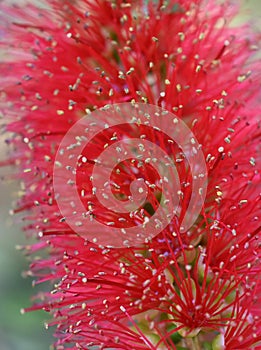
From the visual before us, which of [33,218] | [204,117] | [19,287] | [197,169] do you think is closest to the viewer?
[197,169]

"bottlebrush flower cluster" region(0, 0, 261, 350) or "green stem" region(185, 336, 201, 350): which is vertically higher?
"bottlebrush flower cluster" region(0, 0, 261, 350)

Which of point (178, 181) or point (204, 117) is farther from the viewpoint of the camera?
point (204, 117)

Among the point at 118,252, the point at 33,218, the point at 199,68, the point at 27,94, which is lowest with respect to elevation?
the point at 118,252

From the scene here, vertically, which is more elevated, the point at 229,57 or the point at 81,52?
the point at 81,52

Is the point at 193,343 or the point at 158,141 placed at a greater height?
the point at 158,141

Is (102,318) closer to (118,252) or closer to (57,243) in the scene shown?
(118,252)

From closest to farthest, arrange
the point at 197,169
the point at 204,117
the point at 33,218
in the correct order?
the point at 197,169 < the point at 204,117 < the point at 33,218

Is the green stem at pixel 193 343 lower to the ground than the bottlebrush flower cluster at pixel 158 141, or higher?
lower

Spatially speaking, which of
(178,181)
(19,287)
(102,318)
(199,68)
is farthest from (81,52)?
(19,287)
